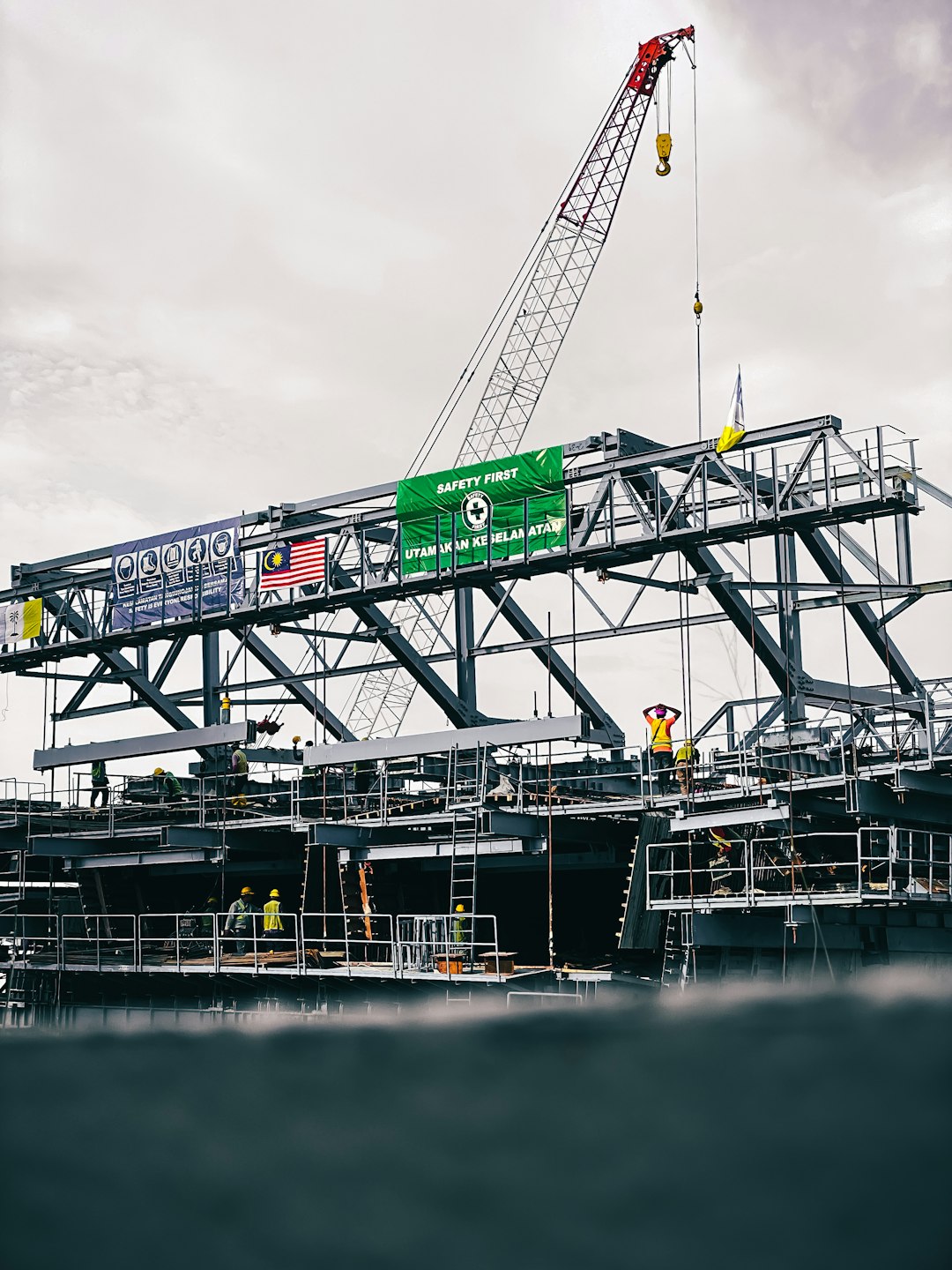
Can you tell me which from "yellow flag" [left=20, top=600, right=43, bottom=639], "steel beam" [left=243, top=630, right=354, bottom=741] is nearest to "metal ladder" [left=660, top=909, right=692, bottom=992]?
"steel beam" [left=243, top=630, right=354, bottom=741]

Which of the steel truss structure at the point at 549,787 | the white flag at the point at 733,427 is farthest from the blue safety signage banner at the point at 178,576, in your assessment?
the white flag at the point at 733,427

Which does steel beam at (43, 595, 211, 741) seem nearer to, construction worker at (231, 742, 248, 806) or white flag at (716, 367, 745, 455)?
construction worker at (231, 742, 248, 806)

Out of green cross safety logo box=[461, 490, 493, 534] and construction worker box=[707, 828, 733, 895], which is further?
green cross safety logo box=[461, 490, 493, 534]

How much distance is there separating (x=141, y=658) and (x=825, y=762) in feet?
84.2

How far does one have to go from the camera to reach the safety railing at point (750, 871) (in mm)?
31891

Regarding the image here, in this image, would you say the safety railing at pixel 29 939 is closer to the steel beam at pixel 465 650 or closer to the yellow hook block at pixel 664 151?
the steel beam at pixel 465 650

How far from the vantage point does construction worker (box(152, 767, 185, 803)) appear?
46312mm

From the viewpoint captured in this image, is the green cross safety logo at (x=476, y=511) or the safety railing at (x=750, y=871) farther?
the green cross safety logo at (x=476, y=511)

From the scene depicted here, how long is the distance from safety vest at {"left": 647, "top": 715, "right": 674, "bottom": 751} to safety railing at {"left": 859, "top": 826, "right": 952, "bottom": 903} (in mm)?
5524

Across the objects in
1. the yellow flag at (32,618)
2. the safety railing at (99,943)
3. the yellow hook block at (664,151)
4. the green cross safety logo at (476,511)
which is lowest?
the safety railing at (99,943)

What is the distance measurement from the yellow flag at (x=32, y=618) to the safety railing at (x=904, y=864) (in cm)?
2953

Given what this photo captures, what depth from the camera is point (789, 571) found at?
133 feet

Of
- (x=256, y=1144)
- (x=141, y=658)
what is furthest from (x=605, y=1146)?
(x=141, y=658)

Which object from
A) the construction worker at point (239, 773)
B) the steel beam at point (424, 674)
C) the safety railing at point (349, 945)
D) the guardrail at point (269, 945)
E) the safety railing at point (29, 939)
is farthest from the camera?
the steel beam at point (424, 674)
